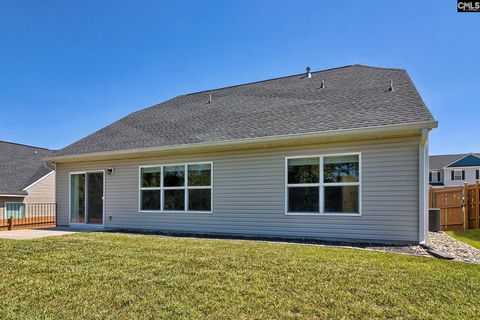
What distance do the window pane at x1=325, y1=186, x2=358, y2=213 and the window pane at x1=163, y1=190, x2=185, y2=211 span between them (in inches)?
170

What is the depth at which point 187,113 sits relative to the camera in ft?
42.0

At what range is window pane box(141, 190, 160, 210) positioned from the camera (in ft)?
34.7

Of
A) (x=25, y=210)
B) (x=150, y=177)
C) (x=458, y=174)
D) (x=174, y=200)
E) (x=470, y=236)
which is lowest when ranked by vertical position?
(x=25, y=210)

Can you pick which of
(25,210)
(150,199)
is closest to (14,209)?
(25,210)

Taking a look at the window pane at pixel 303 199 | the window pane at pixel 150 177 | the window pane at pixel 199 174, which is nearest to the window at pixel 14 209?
the window pane at pixel 150 177

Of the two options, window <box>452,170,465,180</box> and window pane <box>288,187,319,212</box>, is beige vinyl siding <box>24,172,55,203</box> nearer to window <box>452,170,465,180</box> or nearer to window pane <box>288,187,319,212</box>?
window pane <box>288,187,319,212</box>

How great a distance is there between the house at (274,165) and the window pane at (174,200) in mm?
37

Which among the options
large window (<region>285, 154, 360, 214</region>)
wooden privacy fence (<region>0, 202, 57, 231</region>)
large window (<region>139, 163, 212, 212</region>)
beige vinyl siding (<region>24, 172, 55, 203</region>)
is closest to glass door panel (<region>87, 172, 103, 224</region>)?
large window (<region>139, 163, 212, 212</region>)

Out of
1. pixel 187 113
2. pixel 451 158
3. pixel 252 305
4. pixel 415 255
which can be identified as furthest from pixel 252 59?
pixel 451 158

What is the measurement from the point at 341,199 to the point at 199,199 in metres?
4.06

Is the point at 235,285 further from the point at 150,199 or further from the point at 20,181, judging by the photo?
the point at 20,181

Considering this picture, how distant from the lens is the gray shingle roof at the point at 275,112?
8.24 m

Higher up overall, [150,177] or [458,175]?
[150,177]

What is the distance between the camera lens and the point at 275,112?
405 inches
